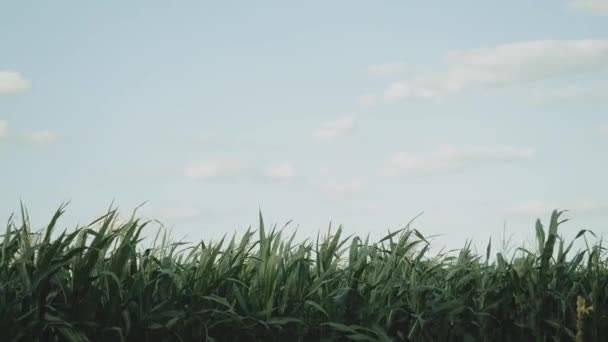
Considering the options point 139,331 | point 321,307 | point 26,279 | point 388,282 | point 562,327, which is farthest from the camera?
point 562,327

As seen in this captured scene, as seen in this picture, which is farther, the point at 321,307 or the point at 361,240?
the point at 361,240

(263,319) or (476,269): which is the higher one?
(476,269)

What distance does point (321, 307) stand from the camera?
4473 mm

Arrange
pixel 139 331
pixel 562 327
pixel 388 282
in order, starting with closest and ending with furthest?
pixel 139 331, pixel 388 282, pixel 562 327

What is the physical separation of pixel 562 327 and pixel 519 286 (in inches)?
14.3

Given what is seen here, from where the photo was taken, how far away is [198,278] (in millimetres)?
4418

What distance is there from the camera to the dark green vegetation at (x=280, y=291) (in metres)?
4.02

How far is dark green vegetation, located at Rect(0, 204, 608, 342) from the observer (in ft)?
13.2

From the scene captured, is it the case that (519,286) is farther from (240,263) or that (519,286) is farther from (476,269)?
(240,263)

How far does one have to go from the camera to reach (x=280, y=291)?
15.0 feet

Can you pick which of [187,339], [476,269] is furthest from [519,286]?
[187,339]

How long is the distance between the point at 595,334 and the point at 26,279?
3.54 metres

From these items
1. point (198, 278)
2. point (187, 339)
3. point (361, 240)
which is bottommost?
point (187, 339)

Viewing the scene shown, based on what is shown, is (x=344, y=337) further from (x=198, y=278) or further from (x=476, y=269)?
(x=476, y=269)
